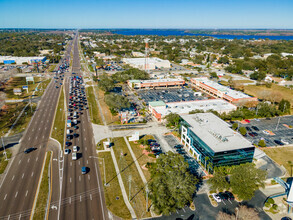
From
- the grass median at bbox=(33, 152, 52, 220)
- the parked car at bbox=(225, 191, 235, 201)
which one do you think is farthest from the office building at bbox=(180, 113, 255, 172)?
the grass median at bbox=(33, 152, 52, 220)

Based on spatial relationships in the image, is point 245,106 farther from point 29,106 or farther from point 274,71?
point 29,106

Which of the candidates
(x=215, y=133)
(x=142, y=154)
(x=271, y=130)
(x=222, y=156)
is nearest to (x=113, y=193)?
(x=142, y=154)

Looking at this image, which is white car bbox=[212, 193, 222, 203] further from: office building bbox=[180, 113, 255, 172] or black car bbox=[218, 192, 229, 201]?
office building bbox=[180, 113, 255, 172]

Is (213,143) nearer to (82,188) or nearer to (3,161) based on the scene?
(82,188)

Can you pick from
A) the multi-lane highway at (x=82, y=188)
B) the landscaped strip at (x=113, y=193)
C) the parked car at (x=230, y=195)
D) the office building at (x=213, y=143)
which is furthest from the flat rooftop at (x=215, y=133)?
the multi-lane highway at (x=82, y=188)

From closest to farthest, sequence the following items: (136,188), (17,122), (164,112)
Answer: (136,188)
(17,122)
(164,112)

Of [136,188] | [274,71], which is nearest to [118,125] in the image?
[136,188]

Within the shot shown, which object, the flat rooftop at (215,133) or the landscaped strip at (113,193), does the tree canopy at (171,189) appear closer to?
the landscaped strip at (113,193)
